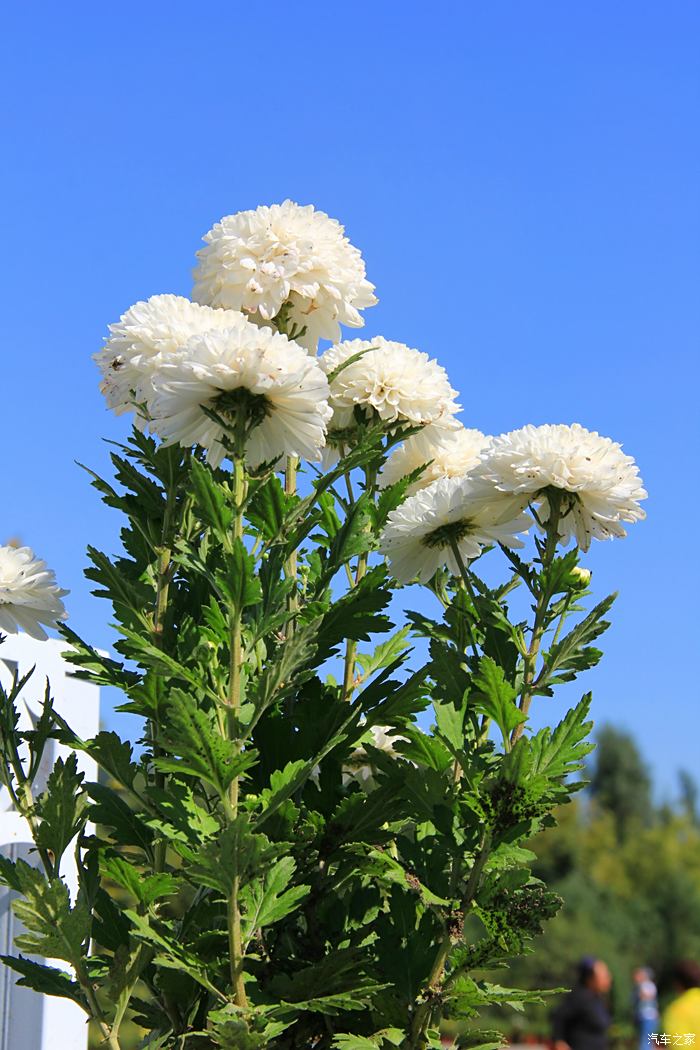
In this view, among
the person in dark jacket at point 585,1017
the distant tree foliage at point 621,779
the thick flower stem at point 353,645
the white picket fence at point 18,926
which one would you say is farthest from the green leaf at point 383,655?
the distant tree foliage at point 621,779

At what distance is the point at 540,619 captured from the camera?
2.18 meters

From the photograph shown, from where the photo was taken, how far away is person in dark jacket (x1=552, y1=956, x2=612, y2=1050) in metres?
7.23

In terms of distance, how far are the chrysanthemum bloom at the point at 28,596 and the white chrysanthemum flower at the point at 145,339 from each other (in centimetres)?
35

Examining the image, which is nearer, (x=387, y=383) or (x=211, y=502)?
(x=211, y=502)

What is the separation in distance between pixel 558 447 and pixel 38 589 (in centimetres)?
98

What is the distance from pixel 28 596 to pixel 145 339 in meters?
0.53

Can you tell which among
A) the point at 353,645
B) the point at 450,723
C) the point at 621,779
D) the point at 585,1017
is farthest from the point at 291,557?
the point at 621,779

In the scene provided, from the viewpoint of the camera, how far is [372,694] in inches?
88.3

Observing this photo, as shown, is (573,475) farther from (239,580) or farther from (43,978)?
(43,978)

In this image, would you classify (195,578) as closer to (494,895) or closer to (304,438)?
(304,438)

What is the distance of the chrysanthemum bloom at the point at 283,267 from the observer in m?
2.30

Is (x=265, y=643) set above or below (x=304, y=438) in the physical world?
below

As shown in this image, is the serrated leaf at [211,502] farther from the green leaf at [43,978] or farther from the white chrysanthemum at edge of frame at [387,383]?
the green leaf at [43,978]

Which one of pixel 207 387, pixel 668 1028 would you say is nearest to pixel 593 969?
pixel 668 1028
